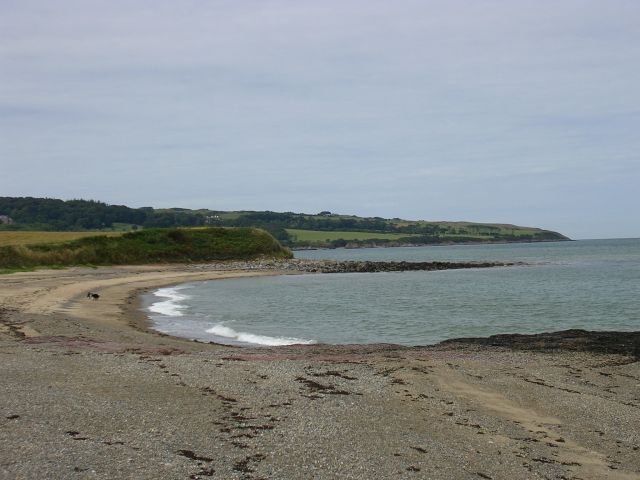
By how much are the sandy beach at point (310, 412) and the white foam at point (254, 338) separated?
3986 millimetres

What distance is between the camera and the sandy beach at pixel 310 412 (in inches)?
353

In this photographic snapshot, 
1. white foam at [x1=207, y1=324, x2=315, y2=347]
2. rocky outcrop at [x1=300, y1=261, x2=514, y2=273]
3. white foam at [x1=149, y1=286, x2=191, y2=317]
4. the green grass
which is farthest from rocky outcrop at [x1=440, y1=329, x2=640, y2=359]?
rocky outcrop at [x1=300, y1=261, x2=514, y2=273]

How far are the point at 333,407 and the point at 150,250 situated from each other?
259 ft

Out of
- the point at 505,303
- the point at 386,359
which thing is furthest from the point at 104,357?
the point at 505,303

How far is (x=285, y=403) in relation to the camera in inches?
491

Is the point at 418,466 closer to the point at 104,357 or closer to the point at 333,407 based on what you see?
the point at 333,407

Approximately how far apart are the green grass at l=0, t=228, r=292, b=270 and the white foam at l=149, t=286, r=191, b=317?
2473 cm

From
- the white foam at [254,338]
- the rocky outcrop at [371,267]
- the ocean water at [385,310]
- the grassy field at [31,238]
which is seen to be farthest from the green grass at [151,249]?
the white foam at [254,338]

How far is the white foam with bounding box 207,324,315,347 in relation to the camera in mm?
25078

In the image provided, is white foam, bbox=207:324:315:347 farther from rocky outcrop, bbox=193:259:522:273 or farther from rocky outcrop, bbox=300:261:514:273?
rocky outcrop, bbox=300:261:514:273

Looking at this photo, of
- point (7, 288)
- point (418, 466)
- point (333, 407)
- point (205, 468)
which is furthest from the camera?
point (7, 288)

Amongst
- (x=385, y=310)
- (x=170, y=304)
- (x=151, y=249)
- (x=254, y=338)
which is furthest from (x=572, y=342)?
(x=151, y=249)

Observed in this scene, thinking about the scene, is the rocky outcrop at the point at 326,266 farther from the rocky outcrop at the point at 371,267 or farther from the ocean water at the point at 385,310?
the ocean water at the point at 385,310

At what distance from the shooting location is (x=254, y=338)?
2614 cm
